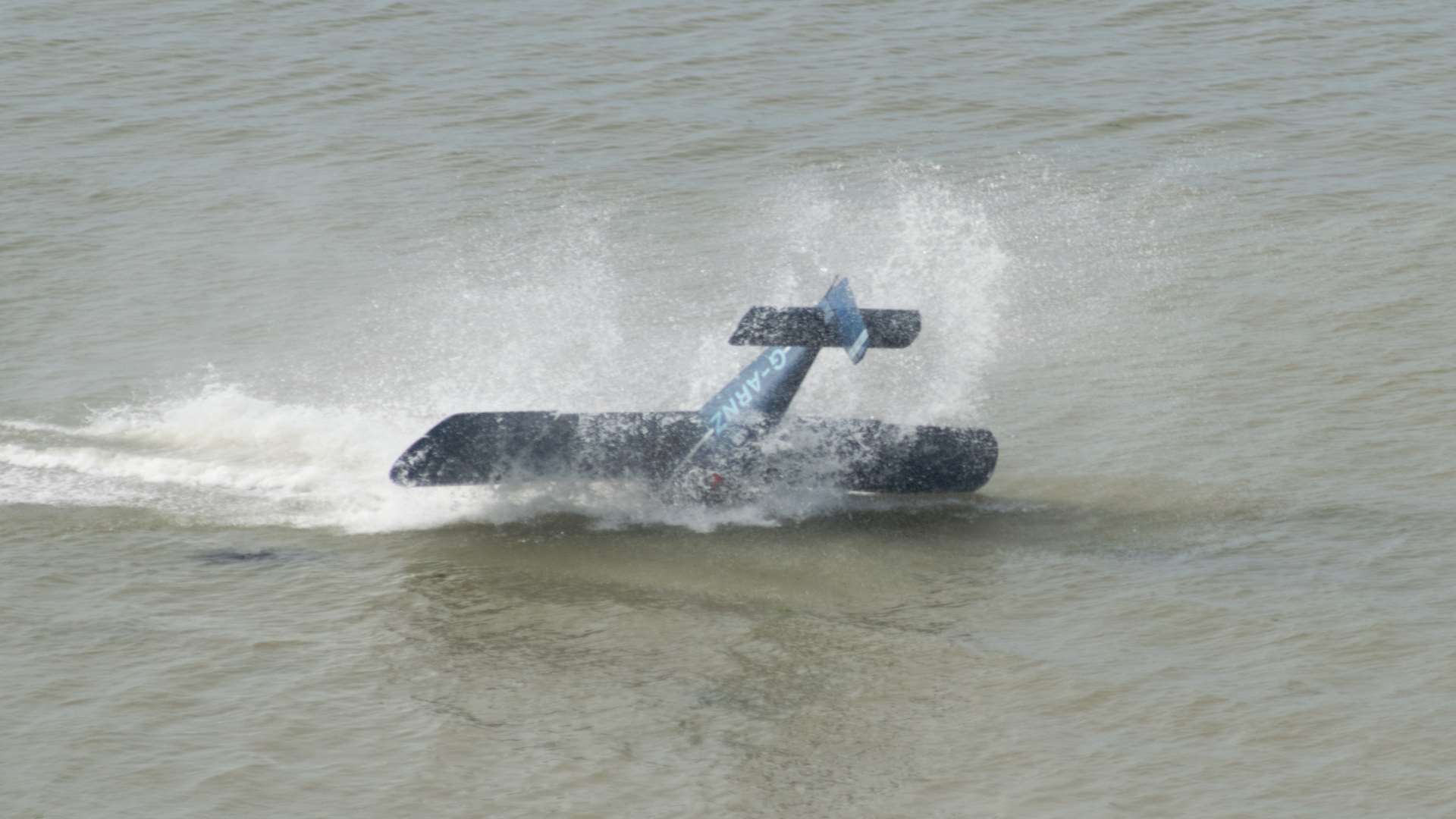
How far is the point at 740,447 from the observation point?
54.2ft

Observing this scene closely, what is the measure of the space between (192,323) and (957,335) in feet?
28.3

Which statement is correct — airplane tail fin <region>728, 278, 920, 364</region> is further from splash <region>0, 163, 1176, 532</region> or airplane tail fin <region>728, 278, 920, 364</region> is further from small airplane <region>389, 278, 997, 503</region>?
splash <region>0, 163, 1176, 532</region>

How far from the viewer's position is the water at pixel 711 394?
12.5 m

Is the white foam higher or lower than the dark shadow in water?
higher

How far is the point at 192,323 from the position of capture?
21.5 meters

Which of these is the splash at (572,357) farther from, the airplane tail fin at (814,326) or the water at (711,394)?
the airplane tail fin at (814,326)

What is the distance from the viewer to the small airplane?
1633 centimetres

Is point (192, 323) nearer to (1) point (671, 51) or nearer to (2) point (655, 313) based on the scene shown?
(2) point (655, 313)

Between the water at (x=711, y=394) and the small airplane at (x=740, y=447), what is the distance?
29 cm

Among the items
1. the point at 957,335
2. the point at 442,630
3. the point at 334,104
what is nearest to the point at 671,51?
the point at 334,104

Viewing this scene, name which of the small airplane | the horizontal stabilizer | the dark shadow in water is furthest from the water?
the horizontal stabilizer

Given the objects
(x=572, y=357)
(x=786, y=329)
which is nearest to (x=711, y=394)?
(x=572, y=357)

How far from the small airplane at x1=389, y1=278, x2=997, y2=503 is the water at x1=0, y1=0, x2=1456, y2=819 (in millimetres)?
288

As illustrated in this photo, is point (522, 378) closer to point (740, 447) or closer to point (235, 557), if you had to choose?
point (740, 447)
